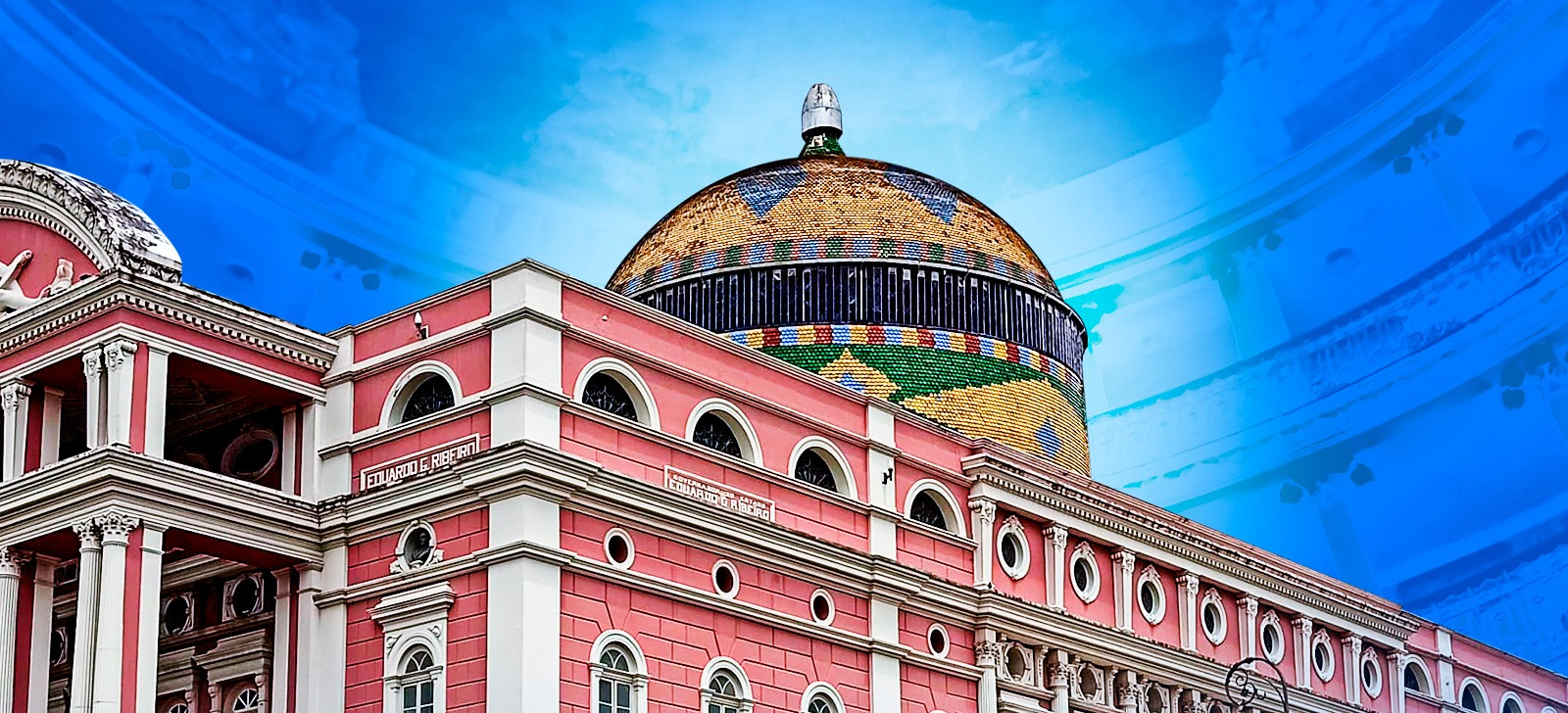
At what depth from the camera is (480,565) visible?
3002cm

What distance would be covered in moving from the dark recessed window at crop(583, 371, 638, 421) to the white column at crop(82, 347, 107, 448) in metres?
6.32

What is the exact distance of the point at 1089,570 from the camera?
40.1 m

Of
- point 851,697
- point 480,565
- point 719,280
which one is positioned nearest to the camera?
point 480,565

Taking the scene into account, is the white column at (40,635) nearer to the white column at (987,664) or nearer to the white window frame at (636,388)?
the white window frame at (636,388)

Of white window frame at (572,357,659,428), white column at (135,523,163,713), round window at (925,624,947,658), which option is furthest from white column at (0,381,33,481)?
round window at (925,624,947,658)

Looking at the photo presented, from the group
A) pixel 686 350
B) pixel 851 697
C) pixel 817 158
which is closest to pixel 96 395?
pixel 686 350

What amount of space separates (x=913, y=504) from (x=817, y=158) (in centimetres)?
1199

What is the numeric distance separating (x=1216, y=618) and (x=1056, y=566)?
5.51m

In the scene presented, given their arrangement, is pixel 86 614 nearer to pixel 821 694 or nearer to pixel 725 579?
pixel 725 579

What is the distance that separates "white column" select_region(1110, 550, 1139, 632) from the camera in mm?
40312

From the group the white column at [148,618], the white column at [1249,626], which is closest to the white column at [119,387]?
the white column at [148,618]

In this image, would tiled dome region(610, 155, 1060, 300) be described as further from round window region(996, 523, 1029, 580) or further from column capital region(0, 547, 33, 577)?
column capital region(0, 547, 33, 577)

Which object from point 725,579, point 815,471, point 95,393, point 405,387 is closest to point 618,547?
point 725,579

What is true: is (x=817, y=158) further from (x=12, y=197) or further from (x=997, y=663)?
(x=12, y=197)
